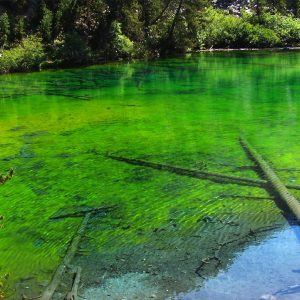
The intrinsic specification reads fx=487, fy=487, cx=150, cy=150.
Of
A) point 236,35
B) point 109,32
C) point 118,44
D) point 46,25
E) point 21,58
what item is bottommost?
point 21,58

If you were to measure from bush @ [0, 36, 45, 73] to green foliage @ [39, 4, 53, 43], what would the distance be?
1898mm

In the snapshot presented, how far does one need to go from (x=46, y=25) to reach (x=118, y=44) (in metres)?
4.20

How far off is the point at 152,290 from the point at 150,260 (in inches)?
22.3

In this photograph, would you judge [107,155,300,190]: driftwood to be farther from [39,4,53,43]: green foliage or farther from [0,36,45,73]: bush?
[39,4,53,43]: green foliage

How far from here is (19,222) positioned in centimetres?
559

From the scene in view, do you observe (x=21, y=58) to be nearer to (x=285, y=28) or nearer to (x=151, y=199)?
(x=151, y=199)

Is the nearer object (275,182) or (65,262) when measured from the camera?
(65,262)

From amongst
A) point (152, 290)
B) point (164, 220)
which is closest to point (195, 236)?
point (164, 220)

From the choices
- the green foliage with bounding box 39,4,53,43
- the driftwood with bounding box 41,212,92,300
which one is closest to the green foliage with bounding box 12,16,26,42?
the green foliage with bounding box 39,4,53,43

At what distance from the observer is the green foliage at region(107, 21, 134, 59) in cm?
2820

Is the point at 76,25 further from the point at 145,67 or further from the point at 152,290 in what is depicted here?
the point at 152,290

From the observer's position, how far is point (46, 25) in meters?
27.6

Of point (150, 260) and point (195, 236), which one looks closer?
point (150, 260)

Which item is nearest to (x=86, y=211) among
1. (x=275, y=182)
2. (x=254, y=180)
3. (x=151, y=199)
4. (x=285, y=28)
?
(x=151, y=199)
